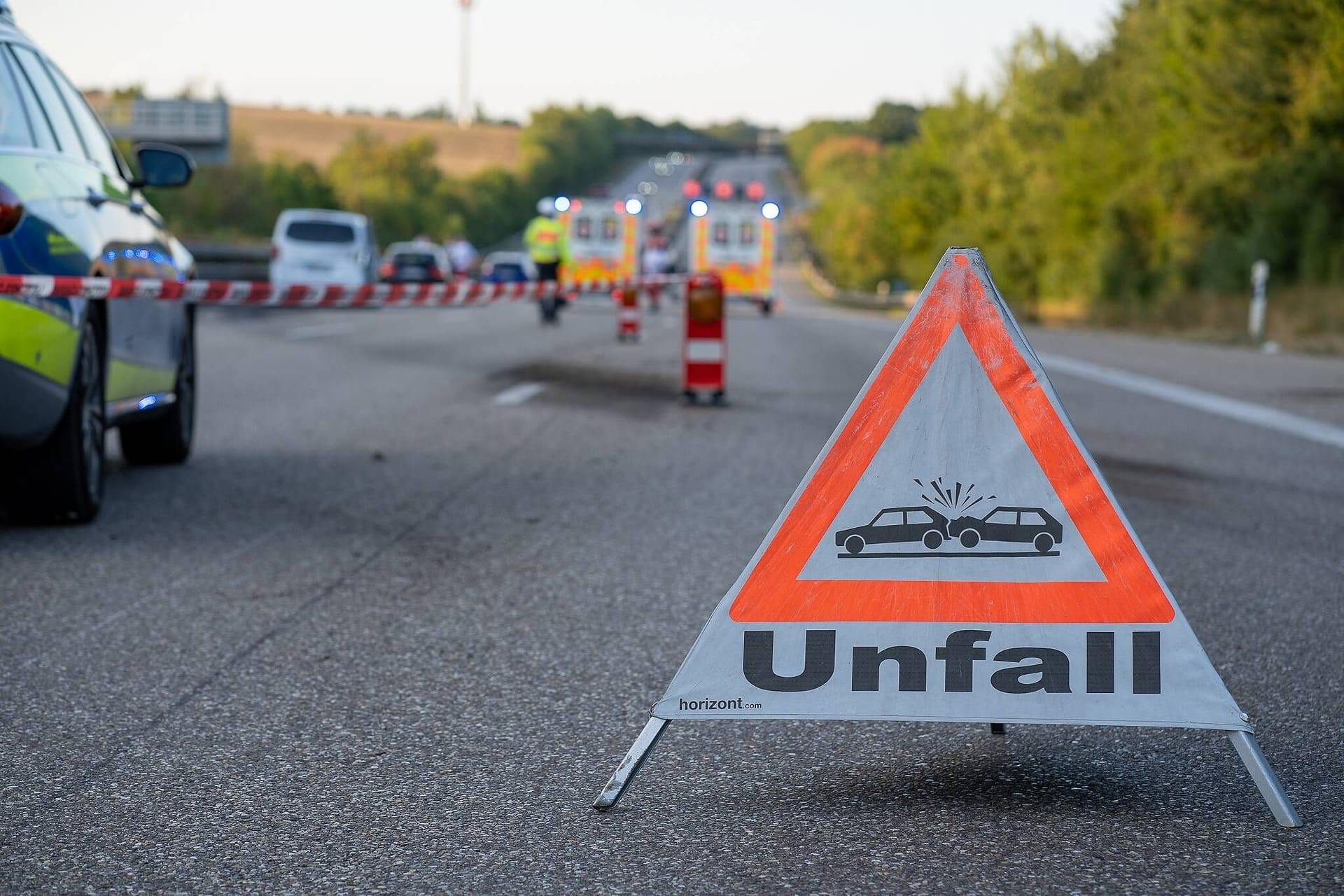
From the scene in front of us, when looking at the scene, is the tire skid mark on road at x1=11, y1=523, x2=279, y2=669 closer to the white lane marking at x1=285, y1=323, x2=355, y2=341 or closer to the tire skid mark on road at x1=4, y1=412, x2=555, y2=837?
the tire skid mark on road at x1=4, y1=412, x2=555, y2=837

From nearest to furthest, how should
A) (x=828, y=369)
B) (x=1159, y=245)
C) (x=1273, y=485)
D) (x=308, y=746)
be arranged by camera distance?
(x=308, y=746)
(x=1273, y=485)
(x=828, y=369)
(x=1159, y=245)

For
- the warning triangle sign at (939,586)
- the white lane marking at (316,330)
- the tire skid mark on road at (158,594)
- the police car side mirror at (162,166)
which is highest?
the police car side mirror at (162,166)

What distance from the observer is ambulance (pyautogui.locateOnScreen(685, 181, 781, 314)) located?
34594 millimetres

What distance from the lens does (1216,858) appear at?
135 inches

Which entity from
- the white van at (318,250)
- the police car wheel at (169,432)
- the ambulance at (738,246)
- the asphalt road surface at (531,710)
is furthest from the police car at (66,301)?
the white van at (318,250)

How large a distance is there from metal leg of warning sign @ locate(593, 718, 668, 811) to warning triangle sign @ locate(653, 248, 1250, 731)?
40 mm

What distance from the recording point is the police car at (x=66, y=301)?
6496mm

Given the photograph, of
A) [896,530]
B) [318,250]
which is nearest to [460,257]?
[318,250]

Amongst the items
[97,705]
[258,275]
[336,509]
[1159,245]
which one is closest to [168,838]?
[97,705]

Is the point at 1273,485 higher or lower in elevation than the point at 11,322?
lower

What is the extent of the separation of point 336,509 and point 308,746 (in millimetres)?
3843

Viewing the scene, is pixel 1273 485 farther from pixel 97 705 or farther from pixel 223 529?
pixel 97 705

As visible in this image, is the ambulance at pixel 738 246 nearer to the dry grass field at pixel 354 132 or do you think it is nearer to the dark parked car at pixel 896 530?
the dark parked car at pixel 896 530

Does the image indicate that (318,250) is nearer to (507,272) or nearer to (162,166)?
(507,272)
